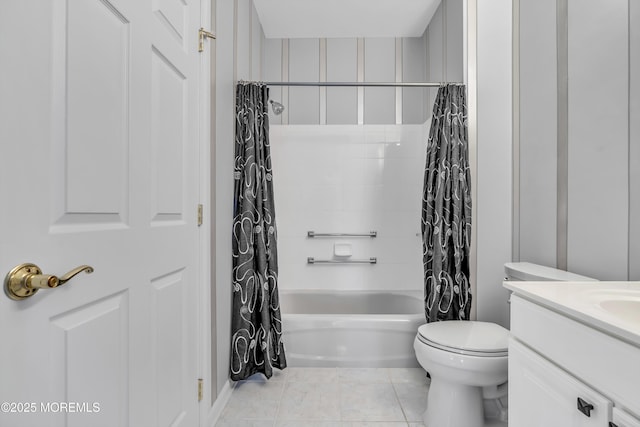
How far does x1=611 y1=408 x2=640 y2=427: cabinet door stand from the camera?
0.57 meters

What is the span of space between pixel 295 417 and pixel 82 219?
1.38m

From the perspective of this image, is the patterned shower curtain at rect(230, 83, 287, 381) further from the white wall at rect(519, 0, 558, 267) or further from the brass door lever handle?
the white wall at rect(519, 0, 558, 267)

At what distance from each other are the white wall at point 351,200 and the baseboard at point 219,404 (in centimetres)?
112

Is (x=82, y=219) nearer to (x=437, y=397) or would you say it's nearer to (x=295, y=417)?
(x=295, y=417)

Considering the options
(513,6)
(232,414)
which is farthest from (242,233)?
(513,6)

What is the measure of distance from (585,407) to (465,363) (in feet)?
2.31

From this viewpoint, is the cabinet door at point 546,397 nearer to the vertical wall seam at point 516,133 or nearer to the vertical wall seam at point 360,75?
the vertical wall seam at point 516,133

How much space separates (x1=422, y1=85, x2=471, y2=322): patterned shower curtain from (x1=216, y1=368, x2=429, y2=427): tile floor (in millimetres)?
457

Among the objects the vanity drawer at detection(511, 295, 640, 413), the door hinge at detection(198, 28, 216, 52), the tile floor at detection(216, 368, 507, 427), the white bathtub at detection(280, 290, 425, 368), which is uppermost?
the door hinge at detection(198, 28, 216, 52)

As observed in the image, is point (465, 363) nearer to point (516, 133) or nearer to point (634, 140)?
point (634, 140)

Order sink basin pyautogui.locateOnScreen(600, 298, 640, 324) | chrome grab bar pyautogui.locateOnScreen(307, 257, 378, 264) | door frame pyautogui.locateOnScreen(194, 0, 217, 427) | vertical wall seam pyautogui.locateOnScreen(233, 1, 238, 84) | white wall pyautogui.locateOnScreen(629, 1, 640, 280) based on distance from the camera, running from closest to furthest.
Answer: sink basin pyautogui.locateOnScreen(600, 298, 640, 324) < white wall pyautogui.locateOnScreen(629, 1, 640, 280) < door frame pyautogui.locateOnScreen(194, 0, 217, 427) < vertical wall seam pyautogui.locateOnScreen(233, 1, 238, 84) < chrome grab bar pyautogui.locateOnScreen(307, 257, 378, 264)

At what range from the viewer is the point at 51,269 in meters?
0.65

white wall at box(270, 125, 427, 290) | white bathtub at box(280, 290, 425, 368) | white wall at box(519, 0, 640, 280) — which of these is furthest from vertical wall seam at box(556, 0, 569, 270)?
white wall at box(270, 125, 427, 290)

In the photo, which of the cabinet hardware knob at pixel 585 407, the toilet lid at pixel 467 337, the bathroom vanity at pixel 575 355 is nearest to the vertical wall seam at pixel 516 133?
the toilet lid at pixel 467 337
